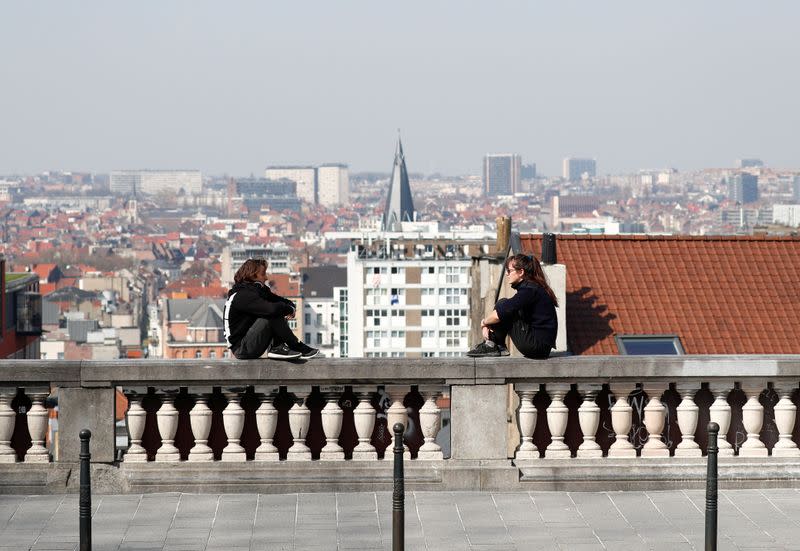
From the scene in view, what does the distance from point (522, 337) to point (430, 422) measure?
844 mm

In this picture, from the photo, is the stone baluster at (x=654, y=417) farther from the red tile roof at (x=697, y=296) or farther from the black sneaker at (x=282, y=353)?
the red tile roof at (x=697, y=296)

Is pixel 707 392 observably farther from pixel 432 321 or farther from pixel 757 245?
pixel 432 321

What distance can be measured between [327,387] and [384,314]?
124m

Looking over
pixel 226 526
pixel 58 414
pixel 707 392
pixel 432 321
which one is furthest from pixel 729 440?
pixel 432 321

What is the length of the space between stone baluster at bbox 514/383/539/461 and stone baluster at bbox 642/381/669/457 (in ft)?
2.48

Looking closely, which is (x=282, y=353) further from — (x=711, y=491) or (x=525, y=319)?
(x=711, y=491)

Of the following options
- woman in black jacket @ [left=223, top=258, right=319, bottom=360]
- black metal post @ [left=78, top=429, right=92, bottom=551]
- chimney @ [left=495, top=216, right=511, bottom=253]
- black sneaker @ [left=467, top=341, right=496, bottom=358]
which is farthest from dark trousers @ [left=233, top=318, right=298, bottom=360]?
chimney @ [left=495, top=216, right=511, bottom=253]

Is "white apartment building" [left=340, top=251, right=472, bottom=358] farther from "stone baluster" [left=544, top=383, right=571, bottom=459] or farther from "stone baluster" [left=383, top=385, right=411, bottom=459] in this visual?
"stone baluster" [left=383, top=385, right=411, bottom=459]

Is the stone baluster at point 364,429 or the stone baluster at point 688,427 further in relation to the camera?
the stone baluster at point 688,427

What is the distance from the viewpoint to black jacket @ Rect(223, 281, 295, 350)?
1102 centimetres

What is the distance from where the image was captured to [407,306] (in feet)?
438

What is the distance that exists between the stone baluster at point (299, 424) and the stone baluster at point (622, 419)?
2.04 meters

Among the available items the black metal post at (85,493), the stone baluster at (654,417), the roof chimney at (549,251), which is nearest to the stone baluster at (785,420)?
the stone baluster at (654,417)

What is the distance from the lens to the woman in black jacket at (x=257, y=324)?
11008 millimetres
